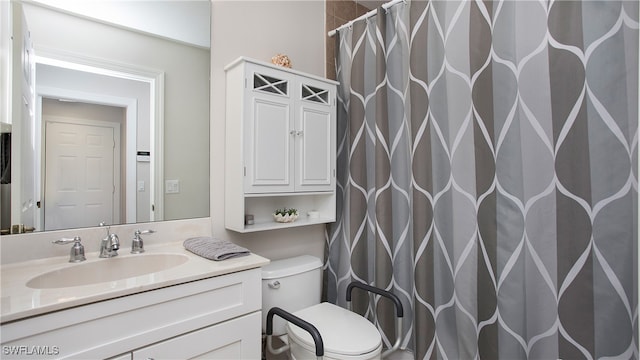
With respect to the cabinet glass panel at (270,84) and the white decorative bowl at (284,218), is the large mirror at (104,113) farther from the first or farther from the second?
the white decorative bowl at (284,218)

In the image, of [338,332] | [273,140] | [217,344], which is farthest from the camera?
[273,140]

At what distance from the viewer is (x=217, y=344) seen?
1145 millimetres

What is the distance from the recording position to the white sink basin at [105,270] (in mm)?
1107

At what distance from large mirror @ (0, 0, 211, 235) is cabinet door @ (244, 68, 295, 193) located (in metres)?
0.25

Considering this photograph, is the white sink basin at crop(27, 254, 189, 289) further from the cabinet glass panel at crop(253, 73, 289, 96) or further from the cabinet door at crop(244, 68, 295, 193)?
the cabinet glass panel at crop(253, 73, 289, 96)

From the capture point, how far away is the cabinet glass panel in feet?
5.33

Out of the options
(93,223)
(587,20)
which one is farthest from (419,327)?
(93,223)

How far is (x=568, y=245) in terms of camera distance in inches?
46.8

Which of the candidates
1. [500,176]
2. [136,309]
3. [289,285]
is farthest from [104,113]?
[500,176]

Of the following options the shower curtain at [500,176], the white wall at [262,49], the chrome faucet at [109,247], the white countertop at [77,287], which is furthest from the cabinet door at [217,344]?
the shower curtain at [500,176]

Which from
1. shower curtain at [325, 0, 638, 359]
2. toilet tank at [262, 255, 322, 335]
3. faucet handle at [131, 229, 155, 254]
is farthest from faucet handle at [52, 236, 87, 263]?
shower curtain at [325, 0, 638, 359]

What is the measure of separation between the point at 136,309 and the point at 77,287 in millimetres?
183

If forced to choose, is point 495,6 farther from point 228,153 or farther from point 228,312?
point 228,312

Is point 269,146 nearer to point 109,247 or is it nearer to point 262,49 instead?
point 262,49
